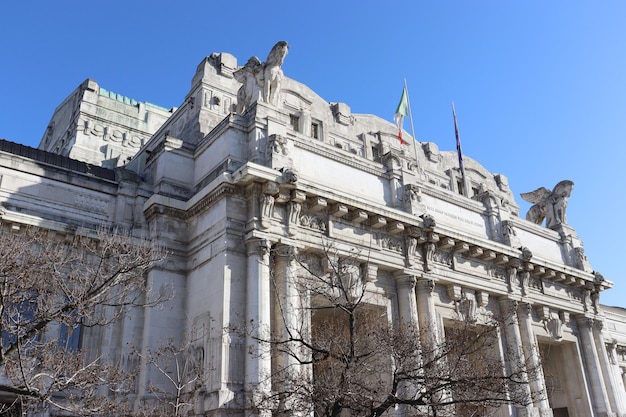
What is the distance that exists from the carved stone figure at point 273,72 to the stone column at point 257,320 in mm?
6545

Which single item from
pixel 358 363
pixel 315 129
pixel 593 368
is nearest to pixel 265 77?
pixel 315 129

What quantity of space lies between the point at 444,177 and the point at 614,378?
14296 mm

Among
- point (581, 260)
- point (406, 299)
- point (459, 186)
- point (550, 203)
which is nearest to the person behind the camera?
point (406, 299)

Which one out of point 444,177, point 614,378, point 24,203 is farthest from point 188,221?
point 614,378

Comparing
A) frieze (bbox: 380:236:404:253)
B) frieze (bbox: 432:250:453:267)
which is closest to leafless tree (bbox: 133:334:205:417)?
frieze (bbox: 380:236:404:253)

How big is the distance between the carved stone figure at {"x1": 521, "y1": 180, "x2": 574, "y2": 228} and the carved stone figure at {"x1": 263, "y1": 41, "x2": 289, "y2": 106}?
19099mm

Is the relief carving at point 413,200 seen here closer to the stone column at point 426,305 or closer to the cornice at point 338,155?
the cornice at point 338,155

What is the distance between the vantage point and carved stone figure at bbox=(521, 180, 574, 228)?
34.4 m

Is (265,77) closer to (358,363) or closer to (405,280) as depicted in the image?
(405,280)

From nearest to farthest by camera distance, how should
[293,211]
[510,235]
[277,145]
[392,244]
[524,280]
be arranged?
[293,211], [277,145], [392,244], [524,280], [510,235]

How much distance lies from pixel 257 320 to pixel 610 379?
2090 centimetres

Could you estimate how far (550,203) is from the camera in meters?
35.0

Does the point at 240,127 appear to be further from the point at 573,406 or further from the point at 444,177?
the point at 573,406

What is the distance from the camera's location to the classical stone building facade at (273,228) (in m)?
19.9
